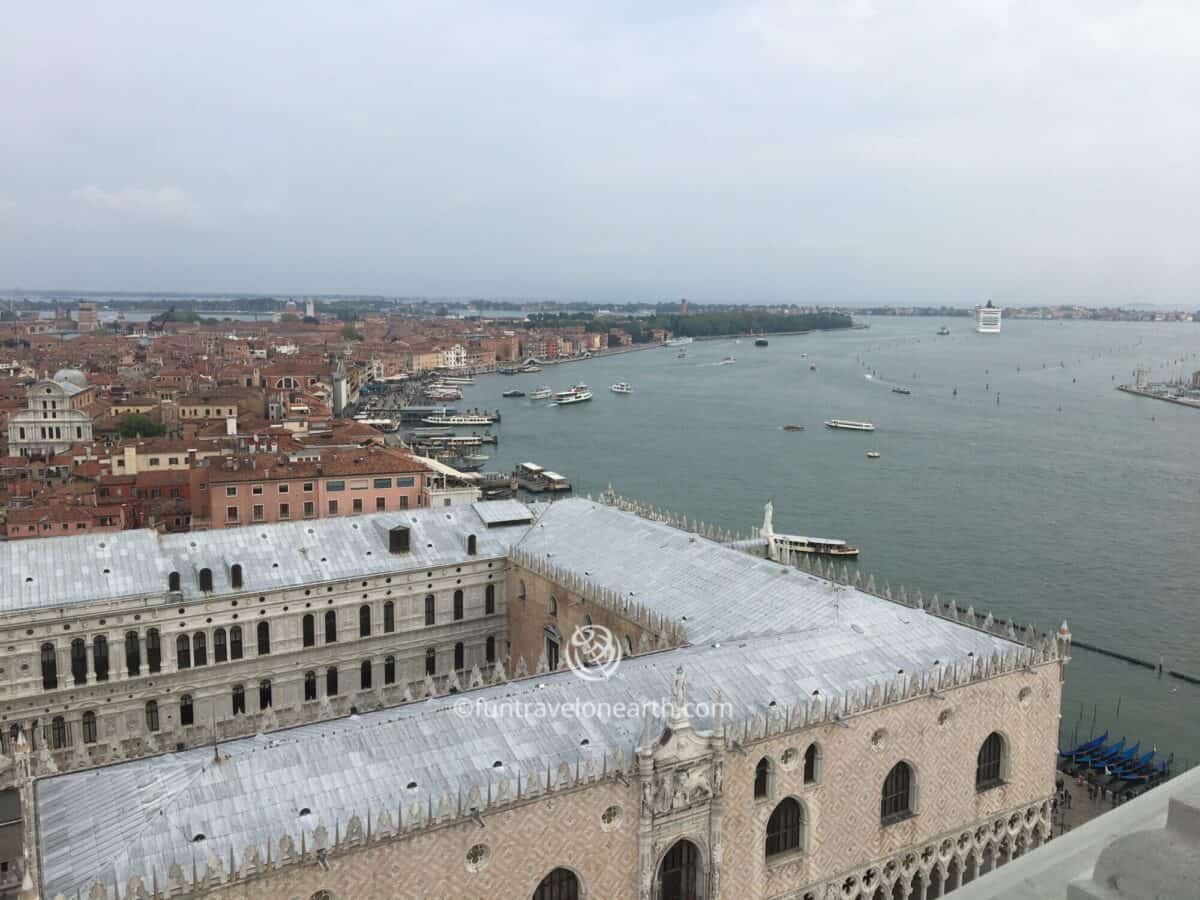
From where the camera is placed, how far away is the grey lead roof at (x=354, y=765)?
46.6 feet

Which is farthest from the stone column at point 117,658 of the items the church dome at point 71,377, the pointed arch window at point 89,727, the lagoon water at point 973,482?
the church dome at point 71,377

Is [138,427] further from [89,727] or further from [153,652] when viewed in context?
[89,727]

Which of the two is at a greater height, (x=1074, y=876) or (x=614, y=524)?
(x=1074, y=876)

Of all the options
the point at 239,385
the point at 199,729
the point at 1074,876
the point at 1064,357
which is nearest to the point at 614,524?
the point at 199,729

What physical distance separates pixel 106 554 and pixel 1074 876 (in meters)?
27.2

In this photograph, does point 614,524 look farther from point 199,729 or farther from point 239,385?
point 239,385

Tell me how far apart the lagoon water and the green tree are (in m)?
24.9

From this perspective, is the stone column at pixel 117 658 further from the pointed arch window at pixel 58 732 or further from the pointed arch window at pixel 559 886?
the pointed arch window at pixel 559 886

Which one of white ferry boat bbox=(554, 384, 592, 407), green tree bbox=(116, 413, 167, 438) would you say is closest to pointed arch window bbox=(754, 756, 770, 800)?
green tree bbox=(116, 413, 167, 438)

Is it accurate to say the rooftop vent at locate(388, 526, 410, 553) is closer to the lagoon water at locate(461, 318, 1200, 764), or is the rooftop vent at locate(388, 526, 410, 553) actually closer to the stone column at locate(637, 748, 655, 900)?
the stone column at locate(637, 748, 655, 900)

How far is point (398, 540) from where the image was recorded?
2903 cm

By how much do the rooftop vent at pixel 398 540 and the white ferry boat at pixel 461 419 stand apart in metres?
67.6

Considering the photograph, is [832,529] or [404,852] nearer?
[404,852]

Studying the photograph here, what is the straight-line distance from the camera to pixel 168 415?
7781 centimetres
